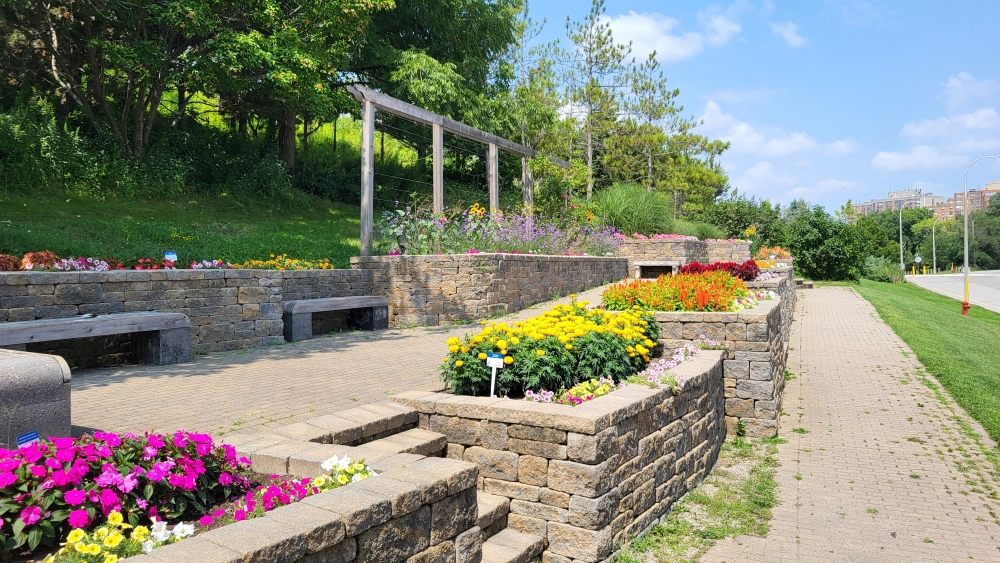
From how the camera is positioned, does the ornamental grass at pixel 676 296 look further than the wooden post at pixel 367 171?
No

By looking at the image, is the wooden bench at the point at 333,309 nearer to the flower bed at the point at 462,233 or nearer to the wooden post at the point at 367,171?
the wooden post at the point at 367,171

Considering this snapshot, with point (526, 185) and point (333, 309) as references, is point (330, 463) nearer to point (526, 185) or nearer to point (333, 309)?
point (333, 309)

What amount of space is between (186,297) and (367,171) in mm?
3782

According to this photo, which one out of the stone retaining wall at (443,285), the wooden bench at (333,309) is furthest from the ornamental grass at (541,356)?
the stone retaining wall at (443,285)

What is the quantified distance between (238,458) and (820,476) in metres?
4.36

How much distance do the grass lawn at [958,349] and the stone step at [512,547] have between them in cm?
508

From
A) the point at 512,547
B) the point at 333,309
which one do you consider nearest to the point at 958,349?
the point at 333,309

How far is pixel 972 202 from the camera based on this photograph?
150m

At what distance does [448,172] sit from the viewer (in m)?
20.9

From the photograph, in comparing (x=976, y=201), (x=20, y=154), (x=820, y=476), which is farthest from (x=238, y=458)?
(x=976, y=201)

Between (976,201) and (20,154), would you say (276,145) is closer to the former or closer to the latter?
(20,154)

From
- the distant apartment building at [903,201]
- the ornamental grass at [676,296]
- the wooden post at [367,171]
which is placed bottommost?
the ornamental grass at [676,296]

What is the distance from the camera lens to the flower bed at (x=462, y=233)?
428 inches

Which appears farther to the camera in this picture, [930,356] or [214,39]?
[214,39]
